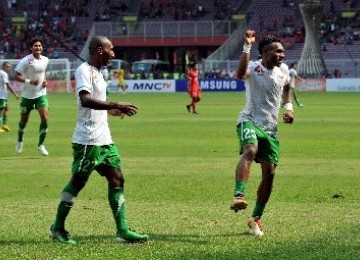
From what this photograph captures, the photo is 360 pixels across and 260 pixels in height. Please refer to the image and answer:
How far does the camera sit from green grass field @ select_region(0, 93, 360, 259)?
34.1 feet

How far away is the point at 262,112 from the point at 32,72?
11671 mm

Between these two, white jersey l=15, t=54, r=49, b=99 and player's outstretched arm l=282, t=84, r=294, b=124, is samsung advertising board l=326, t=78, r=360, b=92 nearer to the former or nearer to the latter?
white jersey l=15, t=54, r=49, b=99

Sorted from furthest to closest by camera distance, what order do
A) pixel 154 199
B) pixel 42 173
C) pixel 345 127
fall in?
pixel 345 127 → pixel 42 173 → pixel 154 199

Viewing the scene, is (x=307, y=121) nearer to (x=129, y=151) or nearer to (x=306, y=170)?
(x=129, y=151)

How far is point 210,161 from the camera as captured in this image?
818 inches

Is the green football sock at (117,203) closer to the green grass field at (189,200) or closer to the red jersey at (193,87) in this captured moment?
the green grass field at (189,200)

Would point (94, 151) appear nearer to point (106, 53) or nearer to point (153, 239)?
point (106, 53)

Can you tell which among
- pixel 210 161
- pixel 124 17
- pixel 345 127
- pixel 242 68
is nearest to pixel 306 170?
pixel 210 161

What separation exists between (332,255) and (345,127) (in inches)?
850

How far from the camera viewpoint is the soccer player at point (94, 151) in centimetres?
1075

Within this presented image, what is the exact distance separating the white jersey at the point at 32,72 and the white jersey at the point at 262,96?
11.1 metres

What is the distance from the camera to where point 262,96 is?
11766mm

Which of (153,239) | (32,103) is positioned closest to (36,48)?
(32,103)

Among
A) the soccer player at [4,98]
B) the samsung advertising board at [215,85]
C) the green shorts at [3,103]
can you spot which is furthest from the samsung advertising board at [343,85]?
the green shorts at [3,103]
